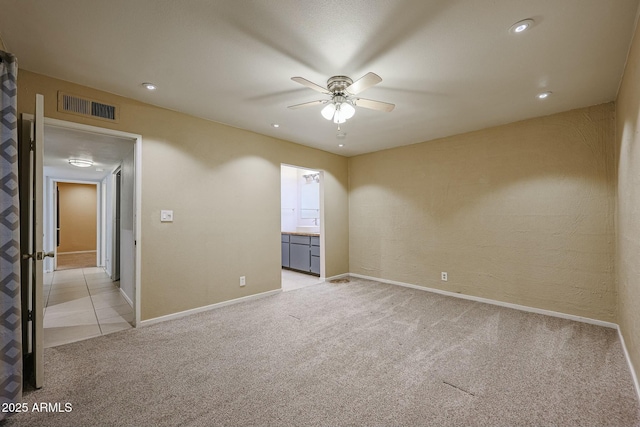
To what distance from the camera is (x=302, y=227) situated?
6.94 m

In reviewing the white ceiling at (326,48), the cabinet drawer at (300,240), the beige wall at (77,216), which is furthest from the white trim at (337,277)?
the beige wall at (77,216)

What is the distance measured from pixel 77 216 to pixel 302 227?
25.0 feet

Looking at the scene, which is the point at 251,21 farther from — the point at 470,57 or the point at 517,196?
the point at 517,196

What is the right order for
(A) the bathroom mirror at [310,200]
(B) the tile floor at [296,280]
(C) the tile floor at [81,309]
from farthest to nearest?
(A) the bathroom mirror at [310,200] → (B) the tile floor at [296,280] → (C) the tile floor at [81,309]

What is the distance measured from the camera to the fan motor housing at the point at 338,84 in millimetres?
2453

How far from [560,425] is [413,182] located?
355cm

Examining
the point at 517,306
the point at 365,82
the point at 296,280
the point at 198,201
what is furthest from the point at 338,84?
the point at 296,280

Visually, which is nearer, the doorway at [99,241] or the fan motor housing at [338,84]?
the fan motor housing at [338,84]

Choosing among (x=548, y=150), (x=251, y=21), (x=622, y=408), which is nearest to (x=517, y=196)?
(x=548, y=150)

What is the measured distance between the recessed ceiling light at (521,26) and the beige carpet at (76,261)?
916 centimetres

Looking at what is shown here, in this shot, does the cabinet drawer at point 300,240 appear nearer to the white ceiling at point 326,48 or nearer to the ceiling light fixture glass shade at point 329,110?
the white ceiling at point 326,48

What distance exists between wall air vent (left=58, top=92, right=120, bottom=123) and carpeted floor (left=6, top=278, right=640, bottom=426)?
2225mm

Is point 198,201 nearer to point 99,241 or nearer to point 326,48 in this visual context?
point 326,48

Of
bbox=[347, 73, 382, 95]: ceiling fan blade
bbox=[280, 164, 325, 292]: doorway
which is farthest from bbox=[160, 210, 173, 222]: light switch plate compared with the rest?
bbox=[347, 73, 382, 95]: ceiling fan blade
